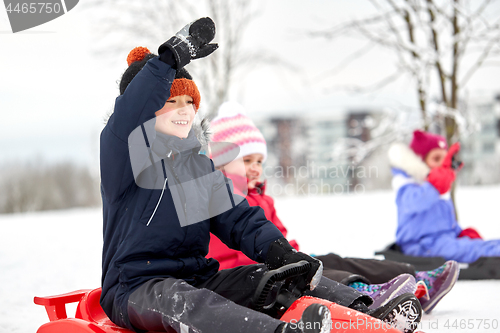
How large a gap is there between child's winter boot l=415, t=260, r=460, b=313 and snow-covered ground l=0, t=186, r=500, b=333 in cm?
8

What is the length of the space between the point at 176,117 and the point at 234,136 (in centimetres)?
108

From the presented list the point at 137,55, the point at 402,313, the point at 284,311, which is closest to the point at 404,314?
the point at 402,313

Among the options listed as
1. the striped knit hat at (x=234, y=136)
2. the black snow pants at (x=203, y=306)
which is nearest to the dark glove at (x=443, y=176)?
the striped knit hat at (x=234, y=136)

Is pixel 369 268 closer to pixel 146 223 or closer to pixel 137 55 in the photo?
pixel 146 223

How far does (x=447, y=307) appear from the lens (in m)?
2.44

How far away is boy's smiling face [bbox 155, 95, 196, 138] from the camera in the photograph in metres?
1.66

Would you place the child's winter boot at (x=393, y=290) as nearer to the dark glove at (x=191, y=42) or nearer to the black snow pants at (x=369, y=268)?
the black snow pants at (x=369, y=268)

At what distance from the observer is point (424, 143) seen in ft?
12.3

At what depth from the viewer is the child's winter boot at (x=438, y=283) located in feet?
7.46

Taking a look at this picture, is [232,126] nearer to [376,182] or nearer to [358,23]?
[358,23]

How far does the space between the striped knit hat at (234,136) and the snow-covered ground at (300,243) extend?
136cm

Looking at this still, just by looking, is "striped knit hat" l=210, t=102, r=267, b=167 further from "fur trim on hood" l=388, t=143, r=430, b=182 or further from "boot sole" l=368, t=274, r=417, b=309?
"fur trim on hood" l=388, t=143, r=430, b=182

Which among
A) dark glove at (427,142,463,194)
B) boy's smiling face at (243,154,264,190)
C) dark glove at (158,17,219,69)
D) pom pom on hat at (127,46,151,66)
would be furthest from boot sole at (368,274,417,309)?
dark glove at (427,142,463,194)

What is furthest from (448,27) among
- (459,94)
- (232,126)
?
(232,126)
